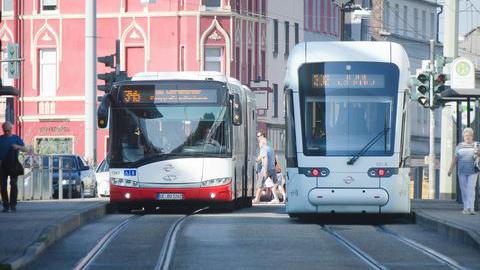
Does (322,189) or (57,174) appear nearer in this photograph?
(322,189)

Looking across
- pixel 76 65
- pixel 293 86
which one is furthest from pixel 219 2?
pixel 293 86

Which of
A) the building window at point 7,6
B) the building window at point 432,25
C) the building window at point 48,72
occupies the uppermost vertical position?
the building window at point 432,25

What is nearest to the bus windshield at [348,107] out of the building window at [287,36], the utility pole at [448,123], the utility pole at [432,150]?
the utility pole at [432,150]

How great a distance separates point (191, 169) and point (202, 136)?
0.74m

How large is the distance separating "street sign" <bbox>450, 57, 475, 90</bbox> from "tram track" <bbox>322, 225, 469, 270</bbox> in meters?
9.99

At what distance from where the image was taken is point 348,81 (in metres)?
30.4

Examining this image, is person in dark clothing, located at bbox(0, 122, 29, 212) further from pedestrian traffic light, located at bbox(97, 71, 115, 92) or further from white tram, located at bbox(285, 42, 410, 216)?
pedestrian traffic light, located at bbox(97, 71, 115, 92)

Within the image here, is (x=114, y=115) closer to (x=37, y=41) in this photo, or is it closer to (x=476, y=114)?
(x=476, y=114)

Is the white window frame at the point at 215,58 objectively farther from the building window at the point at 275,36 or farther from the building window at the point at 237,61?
the building window at the point at 275,36

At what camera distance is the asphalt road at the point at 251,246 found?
2105cm

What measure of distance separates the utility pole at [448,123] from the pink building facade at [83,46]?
28364mm

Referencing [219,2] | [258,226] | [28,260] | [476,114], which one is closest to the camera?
[28,260]

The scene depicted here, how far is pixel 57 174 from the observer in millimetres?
50562

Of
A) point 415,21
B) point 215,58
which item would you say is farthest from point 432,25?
point 215,58
